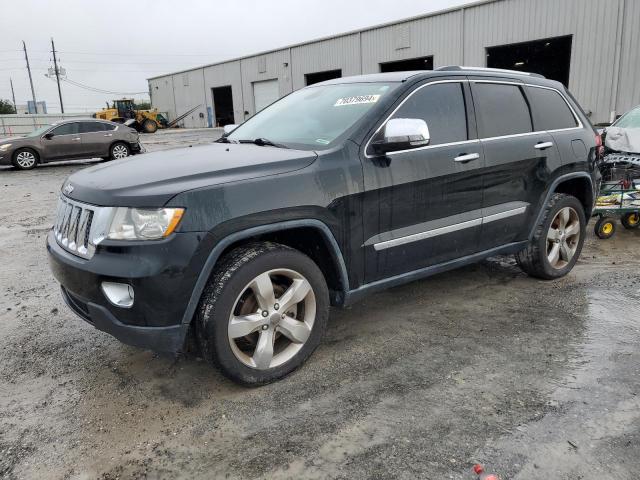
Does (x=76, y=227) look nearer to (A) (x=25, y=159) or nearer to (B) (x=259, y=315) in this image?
(B) (x=259, y=315)

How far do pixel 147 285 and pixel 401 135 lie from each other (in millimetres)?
1729

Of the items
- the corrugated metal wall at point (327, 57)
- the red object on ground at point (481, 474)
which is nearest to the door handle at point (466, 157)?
the red object on ground at point (481, 474)

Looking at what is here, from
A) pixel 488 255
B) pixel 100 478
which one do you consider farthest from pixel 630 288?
pixel 100 478

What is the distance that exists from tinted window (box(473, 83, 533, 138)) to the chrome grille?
2823 millimetres

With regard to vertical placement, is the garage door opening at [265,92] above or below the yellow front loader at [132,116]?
above

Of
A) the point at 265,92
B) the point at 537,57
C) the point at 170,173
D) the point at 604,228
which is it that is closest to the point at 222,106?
the point at 265,92

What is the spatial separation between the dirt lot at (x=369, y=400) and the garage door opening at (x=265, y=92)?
108 ft

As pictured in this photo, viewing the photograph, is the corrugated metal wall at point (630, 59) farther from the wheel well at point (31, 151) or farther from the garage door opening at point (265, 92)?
the garage door opening at point (265, 92)

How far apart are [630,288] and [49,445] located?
464cm

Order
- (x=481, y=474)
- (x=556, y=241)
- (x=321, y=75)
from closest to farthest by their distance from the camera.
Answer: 1. (x=481, y=474)
2. (x=556, y=241)
3. (x=321, y=75)

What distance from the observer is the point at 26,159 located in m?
15.9

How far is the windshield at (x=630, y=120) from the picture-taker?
827 centimetres

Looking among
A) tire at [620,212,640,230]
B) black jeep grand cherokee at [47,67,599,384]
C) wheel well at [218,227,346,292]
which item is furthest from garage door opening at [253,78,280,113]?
wheel well at [218,227,346,292]

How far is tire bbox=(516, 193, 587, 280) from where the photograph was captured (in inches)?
180
